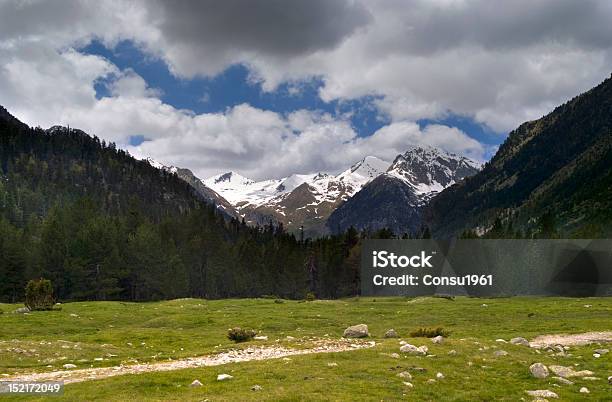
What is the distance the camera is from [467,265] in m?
122

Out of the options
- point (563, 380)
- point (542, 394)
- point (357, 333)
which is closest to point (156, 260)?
point (357, 333)

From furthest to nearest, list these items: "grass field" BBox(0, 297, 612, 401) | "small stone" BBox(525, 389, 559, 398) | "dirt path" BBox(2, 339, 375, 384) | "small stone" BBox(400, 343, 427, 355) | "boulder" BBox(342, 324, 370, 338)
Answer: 1. "boulder" BBox(342, 324, 370, 338)
2. "small stone" BBox(400, 343, 427, 355)
3. "dirt path" BBox(2, 339, 375, 384)
4. "grass field" BBox(0, 297, 612, 401)
5. "small stone" BBox(525, 389, 559, 398)

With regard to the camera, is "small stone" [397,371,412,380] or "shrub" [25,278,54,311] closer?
"small stone" [397,371,412,380]

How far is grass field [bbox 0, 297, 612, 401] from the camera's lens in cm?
1838

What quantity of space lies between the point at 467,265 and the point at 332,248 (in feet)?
137

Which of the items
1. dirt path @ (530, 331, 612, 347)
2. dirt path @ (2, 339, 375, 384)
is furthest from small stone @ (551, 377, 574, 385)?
dirt path @ (530, 331, 612, 347)

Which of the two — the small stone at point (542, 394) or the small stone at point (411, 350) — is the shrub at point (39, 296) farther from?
the small stone at point (542, 394)

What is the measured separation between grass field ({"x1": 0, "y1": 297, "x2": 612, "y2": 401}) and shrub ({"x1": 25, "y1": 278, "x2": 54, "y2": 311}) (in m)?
6.91

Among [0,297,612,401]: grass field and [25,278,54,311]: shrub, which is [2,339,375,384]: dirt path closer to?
[0,297,612,401]: grass field

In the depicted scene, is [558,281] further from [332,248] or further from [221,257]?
[221,257]

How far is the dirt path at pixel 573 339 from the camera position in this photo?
3312cm

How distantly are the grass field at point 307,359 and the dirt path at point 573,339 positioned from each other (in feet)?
6.12

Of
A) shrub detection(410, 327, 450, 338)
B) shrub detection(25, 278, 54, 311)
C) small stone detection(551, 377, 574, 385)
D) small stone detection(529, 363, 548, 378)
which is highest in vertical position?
small stone detection(529, 363, 548, 378)

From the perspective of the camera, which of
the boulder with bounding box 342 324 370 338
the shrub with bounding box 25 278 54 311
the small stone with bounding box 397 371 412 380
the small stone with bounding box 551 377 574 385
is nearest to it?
the small stone with bounding box 397 371 412 380
